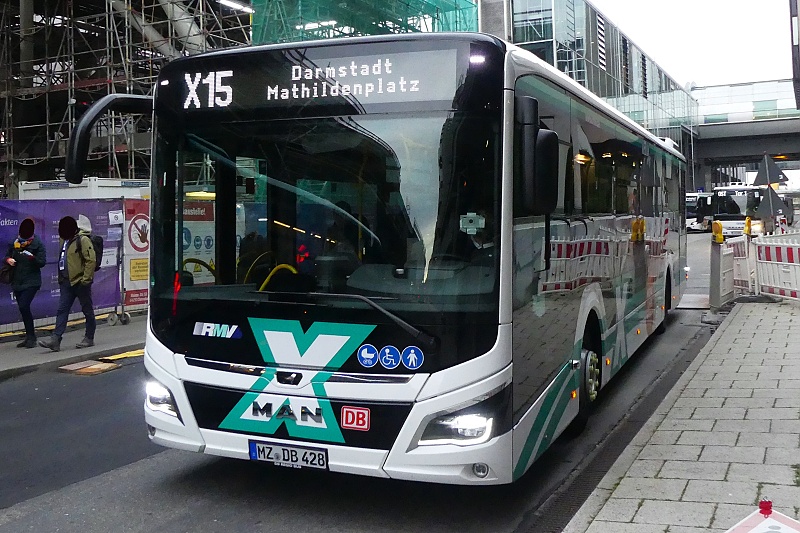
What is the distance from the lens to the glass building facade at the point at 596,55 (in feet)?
116

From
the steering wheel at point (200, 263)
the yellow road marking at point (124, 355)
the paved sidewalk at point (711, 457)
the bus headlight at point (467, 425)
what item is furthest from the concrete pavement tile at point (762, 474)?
the yellow road marking at point (124, 355)

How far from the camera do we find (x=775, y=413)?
667 centimetres

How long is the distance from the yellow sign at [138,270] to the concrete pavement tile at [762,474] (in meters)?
11.2

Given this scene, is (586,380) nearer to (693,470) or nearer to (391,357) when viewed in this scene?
(693,470)

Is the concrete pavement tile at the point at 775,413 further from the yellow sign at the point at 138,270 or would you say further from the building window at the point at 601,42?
the building window at the point at 601,42

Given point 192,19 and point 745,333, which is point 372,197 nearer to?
point 745,333

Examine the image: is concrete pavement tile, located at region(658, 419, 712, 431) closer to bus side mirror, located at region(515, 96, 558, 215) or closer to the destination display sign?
bus side mirror, located at region(515, 96, 558, 215)

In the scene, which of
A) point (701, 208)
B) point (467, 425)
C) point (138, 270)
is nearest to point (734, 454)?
point (467, 425)

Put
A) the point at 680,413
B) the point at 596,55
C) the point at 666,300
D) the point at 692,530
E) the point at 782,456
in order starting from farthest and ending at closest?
the point at 596,55 < the point at 666,300 < the point at 680,413 < the point at 782,456 < the point at 692,530

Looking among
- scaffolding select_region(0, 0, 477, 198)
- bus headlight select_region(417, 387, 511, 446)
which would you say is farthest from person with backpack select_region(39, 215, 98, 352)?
scaffolding select_region(0, 0, 477, 198)

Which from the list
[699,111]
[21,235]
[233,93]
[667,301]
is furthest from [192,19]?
[699,111]

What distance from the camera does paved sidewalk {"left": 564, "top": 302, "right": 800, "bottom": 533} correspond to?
14.6ft

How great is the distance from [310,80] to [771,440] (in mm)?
4111

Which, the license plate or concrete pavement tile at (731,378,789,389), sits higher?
the license plate
